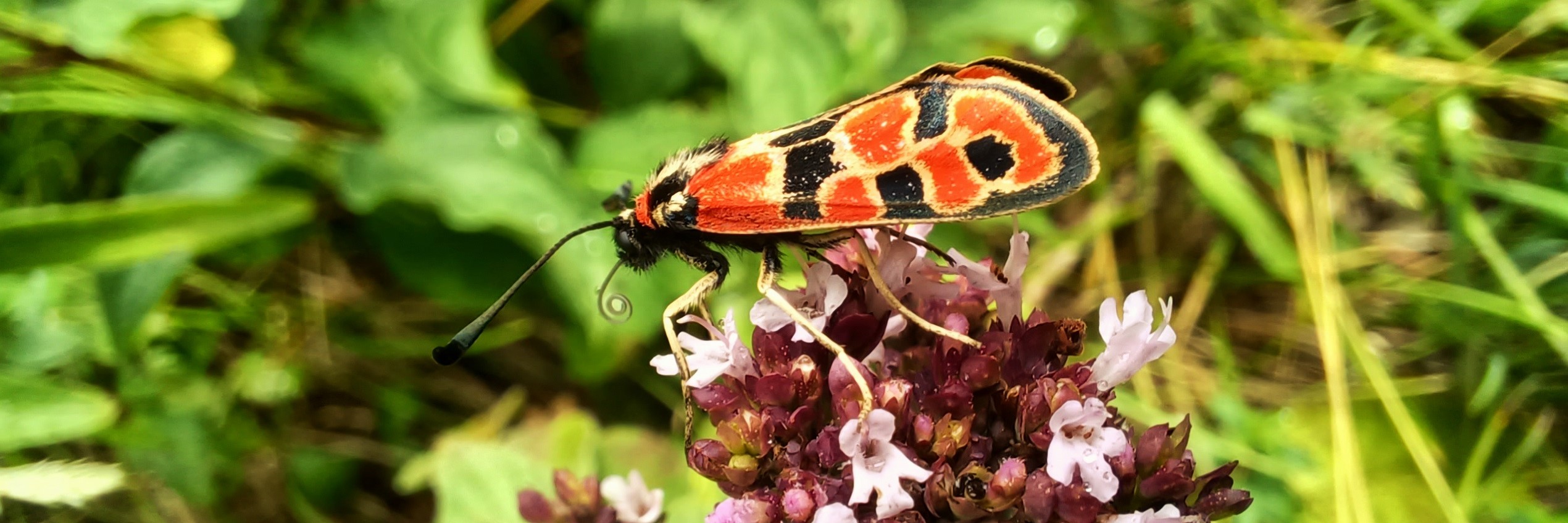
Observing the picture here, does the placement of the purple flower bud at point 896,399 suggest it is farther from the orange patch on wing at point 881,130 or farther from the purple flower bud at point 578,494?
the purple flower bud at point 578,494

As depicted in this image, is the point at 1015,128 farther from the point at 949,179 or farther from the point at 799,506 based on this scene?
the point at 799,506

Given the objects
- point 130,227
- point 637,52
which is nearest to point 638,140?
point 637,52

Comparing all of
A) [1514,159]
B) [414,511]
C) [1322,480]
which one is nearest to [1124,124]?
[1514,159]

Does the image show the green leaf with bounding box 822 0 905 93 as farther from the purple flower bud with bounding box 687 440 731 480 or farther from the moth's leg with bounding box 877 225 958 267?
the purple flower bud with bounding box 687 440 731 480

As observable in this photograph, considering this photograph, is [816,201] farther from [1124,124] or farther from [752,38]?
[1124,124]

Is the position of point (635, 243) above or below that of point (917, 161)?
below

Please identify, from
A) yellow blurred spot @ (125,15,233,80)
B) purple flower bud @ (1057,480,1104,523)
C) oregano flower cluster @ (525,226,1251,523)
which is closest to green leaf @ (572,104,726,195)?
yellow blurred spot @ (125,15,233,80)

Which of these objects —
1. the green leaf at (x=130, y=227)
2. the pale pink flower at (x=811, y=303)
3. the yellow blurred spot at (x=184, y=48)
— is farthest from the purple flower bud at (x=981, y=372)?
the yellow blurred spot at (x=184, y=48)

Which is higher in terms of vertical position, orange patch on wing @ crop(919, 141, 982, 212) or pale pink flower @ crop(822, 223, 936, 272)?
orange patch on wing @ crop(919, 141, 982, 212)

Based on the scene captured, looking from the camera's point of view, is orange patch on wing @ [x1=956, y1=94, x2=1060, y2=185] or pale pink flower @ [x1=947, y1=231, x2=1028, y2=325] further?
pale pink flower @ [x1=947, y1=231, x2=1028, y2=325]
